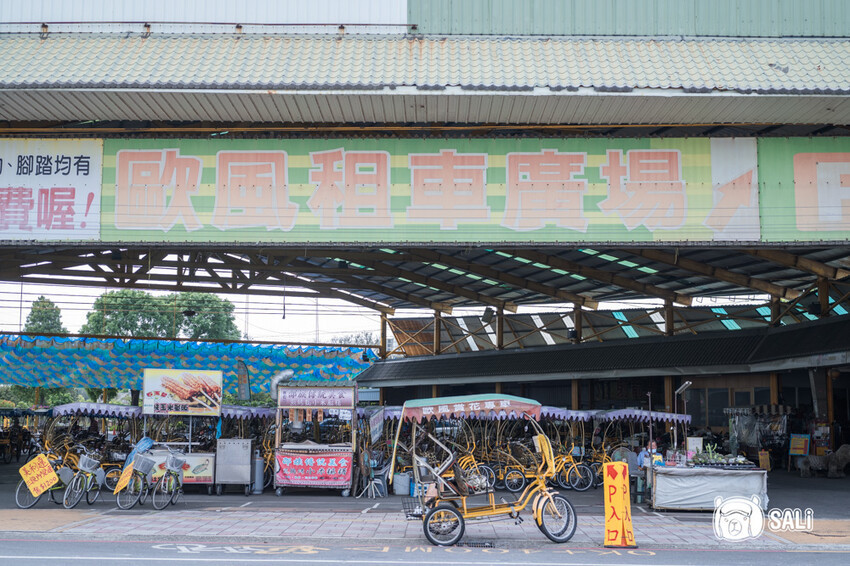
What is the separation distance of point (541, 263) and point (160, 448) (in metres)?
12.5

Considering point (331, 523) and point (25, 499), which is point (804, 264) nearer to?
point (331, 523)

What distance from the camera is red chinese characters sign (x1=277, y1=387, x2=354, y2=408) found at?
1884cm

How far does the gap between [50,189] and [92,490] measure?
638cm

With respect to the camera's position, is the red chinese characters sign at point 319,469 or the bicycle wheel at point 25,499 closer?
the bicycle wheel at point 25,499

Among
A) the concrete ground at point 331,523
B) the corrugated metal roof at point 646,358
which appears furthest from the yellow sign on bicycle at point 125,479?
the corrugated metal roof at point 646,358

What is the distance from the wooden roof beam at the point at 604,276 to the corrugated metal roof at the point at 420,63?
8635mm

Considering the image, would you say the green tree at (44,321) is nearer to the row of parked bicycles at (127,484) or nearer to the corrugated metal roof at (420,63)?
the row of parked bicycles at (127,484)

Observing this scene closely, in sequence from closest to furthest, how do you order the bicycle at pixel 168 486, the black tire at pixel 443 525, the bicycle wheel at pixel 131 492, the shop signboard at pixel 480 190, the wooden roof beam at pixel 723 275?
the black tire at pixel 443 525, the shop signboard at pixel 480 190, the bicycle wheel at pixel 131 492, the bicycle at pixel 168 486, the wooden roof beam at pixel 723 275

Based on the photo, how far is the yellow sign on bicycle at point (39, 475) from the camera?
1551 cm

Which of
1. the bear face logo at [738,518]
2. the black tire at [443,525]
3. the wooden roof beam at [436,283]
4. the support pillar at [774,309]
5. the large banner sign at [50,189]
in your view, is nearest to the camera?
the black tire at [443,525]

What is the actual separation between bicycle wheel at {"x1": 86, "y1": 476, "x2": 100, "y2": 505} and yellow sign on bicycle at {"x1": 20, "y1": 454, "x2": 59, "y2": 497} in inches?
31.9

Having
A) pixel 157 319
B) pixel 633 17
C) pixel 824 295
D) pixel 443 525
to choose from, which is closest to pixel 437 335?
pixel 824 295

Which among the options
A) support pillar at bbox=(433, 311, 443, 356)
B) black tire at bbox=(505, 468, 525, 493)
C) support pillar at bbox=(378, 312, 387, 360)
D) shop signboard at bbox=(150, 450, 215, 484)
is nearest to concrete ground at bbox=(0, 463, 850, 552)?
shop signboard at bbox=(150, 450, 215, 484)

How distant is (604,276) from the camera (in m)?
26.8
